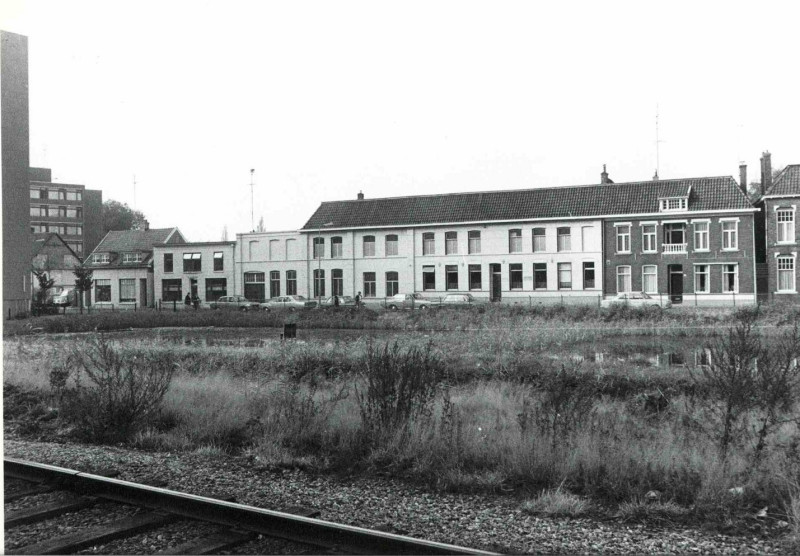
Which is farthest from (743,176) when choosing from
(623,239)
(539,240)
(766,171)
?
(539,240)

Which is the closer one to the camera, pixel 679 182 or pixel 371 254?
pixel 679 182

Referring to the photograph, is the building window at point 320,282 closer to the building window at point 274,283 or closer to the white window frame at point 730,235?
the building window at point 274,283

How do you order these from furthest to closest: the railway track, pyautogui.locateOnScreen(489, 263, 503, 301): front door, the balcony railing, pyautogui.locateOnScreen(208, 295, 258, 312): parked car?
pyautogui.locateOnScreen(208, 295, 258, 312): parked car
pyautogui.locateOnScreen(489, 263, 503, 301): front door
the balcony railing
the railway track

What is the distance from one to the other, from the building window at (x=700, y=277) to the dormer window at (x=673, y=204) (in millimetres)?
3672

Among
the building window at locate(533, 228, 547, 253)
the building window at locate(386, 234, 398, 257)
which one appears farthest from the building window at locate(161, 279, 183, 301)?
the building window at locate(533, 228, 547, 253)

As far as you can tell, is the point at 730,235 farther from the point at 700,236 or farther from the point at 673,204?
the point at 673,204

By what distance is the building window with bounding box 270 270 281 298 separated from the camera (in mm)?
51625

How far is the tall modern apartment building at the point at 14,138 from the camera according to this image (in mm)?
6641

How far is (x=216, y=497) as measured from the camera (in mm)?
5449

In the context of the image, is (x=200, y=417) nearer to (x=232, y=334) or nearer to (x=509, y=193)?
(x=232, y=334)

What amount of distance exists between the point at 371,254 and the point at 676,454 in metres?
42.5

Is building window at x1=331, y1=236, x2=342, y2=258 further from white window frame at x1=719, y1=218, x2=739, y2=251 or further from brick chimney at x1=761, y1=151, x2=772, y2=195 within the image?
brick chimney at x1=761, y1=151, x2=772, y2=195

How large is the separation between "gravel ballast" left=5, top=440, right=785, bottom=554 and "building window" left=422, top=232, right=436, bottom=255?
39.8 m

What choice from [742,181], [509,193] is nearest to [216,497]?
[509,193]
